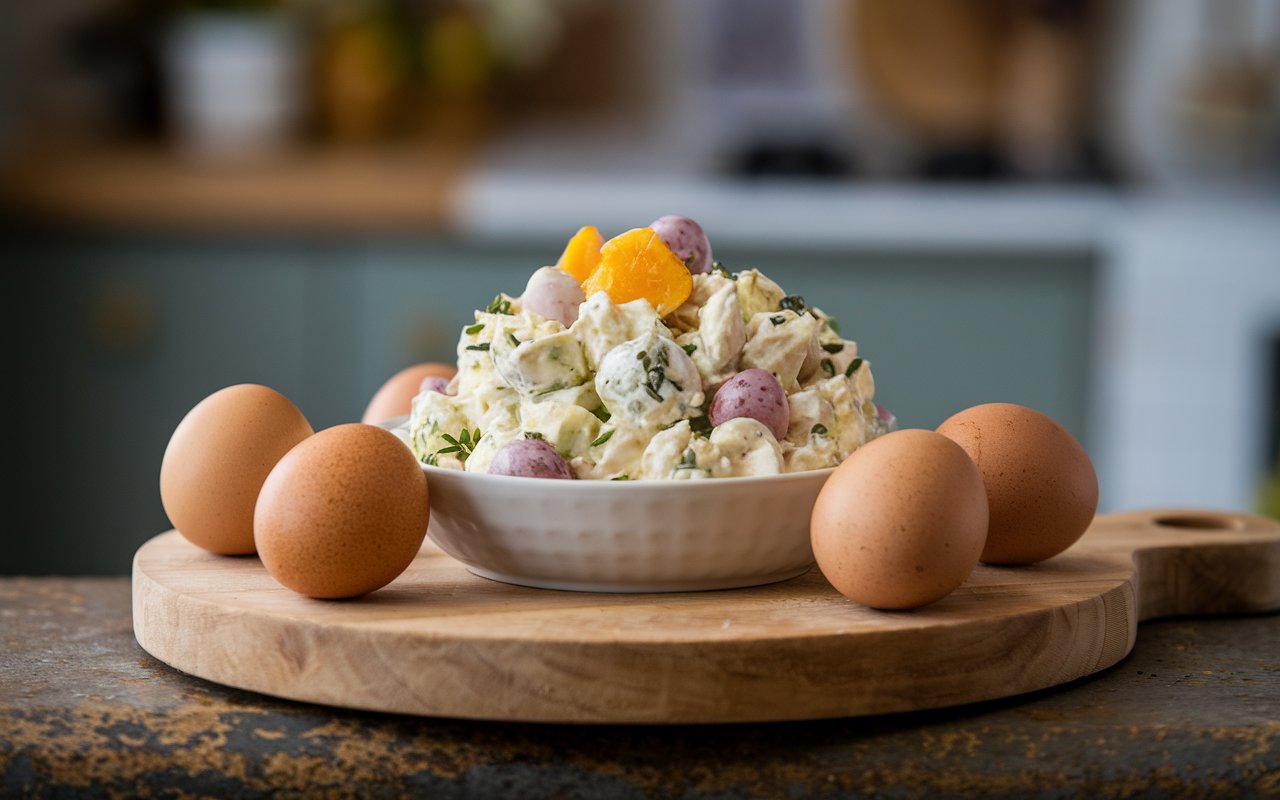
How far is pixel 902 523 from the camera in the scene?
0.99 meters

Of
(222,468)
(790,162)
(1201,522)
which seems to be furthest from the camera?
(790,162)

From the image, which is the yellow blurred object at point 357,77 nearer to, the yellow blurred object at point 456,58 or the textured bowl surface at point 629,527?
the yellow blurred object at point 456,58

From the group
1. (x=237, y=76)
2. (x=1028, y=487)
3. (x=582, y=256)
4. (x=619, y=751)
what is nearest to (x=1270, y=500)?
(x=1028, y=487)

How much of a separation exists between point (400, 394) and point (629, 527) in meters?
0.37

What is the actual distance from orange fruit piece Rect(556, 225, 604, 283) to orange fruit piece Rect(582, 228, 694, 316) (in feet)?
0.19

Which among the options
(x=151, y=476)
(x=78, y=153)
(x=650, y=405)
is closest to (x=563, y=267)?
(x=650, y=405)

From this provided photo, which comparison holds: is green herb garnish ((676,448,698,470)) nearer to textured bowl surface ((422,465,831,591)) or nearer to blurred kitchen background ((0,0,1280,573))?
textured bowl surface ((422,465,831,591))

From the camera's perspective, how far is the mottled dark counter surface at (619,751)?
3.10ft

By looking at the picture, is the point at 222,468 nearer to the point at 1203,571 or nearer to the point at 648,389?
the point at 648,389

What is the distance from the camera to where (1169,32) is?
341cm

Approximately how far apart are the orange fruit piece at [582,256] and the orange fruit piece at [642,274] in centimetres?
6

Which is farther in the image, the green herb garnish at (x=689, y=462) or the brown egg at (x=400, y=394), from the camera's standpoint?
the brown egg at (x=400, y=394)

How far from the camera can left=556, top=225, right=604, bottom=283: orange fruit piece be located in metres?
1.20

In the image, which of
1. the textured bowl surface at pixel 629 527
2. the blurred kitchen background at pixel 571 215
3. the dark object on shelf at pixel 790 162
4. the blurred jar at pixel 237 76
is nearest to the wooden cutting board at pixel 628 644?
the textured bowl surface at pixel 629 527
